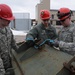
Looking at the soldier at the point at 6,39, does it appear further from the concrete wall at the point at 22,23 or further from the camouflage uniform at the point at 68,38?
the concrete wall at the point at 22,23

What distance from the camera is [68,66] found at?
2205 millimetres

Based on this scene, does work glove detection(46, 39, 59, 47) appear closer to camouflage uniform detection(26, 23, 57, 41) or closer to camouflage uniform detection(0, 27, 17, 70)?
camouflage uniform detection(0, 27, 17, 70)

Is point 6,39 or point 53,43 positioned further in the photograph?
point 6,39

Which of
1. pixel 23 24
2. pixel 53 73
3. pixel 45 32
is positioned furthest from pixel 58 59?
pixel 23 24

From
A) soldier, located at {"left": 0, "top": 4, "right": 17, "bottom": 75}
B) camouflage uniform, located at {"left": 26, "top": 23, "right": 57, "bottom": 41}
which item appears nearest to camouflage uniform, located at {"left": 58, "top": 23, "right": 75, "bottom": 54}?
soldier, located at {"left": 0, "top": 4, "right": 17, "bottom": 75}

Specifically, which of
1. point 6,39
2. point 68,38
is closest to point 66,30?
point 68,38

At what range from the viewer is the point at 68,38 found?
10.8 feet

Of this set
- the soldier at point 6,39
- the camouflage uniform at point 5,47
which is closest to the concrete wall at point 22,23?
the soldier at point 6,39

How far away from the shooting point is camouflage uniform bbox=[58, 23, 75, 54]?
2.96 metres

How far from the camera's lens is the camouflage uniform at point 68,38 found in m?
2.96

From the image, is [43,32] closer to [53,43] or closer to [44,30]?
[44,30]

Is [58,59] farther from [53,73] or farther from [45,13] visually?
[45,13]

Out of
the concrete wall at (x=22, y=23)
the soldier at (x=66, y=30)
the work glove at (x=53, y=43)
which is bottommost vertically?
the concrete wall at (x=22, y=23)

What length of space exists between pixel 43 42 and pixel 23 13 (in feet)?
58.3
